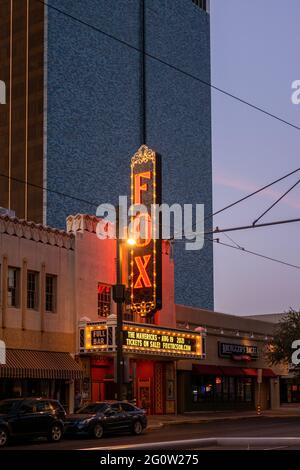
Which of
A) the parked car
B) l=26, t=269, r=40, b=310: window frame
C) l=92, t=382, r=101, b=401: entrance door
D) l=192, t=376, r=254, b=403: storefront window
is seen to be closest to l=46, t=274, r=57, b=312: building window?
l=26, t=269, r=40, b=310: window frame

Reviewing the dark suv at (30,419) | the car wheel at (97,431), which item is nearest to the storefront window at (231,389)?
the car wheel at (97,431)

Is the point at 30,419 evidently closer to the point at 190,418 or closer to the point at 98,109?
the point at 190,418

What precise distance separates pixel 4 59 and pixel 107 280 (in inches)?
1780

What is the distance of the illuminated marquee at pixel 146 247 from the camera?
4303 centimetres

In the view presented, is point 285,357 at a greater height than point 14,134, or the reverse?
point 14,134

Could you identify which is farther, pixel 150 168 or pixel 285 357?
pixel 285 357

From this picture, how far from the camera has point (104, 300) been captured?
142 feet

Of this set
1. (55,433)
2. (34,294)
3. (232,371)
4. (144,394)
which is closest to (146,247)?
(34,294)

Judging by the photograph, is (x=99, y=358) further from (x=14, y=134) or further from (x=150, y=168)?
(x=14, y=134)

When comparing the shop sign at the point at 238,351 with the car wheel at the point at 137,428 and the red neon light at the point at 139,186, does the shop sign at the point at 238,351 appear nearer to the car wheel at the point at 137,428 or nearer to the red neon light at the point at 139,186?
the red neon light at the point at 139,186

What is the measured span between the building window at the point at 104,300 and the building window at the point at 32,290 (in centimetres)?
475

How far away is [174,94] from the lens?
3846 inches

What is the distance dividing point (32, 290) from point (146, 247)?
290 inches
